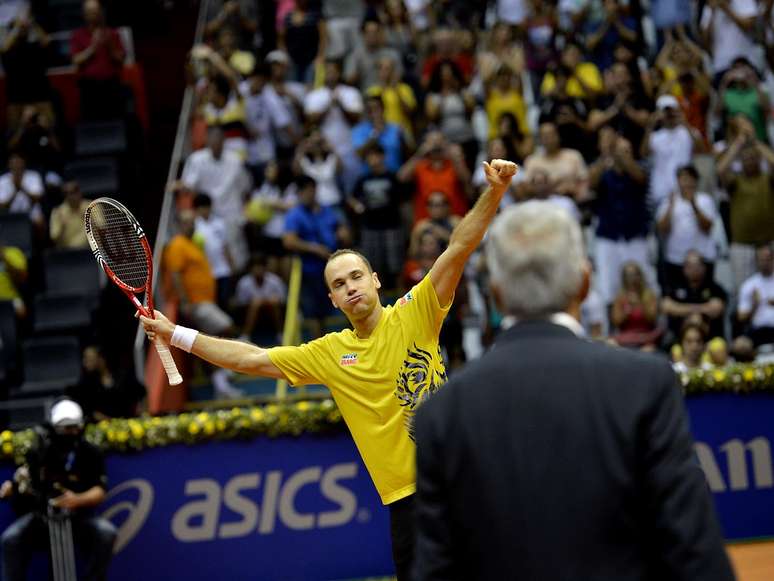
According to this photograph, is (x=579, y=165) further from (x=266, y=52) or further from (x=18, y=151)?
(x=18, y=151)

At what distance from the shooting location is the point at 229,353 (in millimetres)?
6570

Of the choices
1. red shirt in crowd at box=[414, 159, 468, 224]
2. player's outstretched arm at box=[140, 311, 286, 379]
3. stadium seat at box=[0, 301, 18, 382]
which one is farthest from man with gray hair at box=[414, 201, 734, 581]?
stadium seat at box=[0, 301, 18, 382]

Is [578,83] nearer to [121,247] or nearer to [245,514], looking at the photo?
[245,514]

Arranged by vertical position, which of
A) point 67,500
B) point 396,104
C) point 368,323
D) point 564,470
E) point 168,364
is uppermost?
point 396,104

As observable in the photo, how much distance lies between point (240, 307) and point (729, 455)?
580cm

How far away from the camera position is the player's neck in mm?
6426

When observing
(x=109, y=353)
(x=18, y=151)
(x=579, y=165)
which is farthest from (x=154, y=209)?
(x=579, y=165)

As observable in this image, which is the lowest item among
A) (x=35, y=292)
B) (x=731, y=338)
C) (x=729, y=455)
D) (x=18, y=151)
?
(x=729, y=455)

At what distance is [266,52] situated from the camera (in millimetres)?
17891

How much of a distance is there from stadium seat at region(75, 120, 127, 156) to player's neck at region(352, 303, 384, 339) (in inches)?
431

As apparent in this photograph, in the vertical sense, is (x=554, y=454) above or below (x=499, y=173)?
below

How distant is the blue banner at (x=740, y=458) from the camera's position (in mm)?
11258

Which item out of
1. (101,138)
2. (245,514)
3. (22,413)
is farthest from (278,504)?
(101,138)

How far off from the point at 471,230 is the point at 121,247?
2584mm
